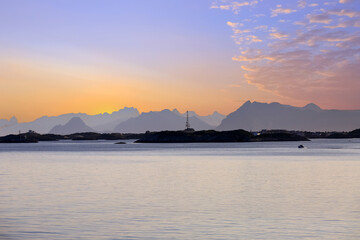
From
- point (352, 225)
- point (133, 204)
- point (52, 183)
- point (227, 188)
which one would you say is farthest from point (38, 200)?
point (352, 225)

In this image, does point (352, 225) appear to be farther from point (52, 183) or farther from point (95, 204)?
point (52, 183)

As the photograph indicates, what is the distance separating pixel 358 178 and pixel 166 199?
26282mm

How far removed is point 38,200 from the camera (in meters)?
34.1

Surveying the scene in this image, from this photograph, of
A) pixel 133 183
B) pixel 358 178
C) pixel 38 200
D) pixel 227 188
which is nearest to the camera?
pixel 38 200

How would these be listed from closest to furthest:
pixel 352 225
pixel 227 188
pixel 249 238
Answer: pixel 249 238, pixel 352 225, pixel 227 188

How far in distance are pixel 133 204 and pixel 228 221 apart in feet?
29.6

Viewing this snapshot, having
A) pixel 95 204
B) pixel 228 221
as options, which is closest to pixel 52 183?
pixel 95 204

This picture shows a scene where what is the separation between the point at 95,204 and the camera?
104 feet

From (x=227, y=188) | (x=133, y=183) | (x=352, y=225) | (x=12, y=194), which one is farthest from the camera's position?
(x=133, y=183)

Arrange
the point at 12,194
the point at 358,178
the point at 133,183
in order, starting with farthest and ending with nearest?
the point at 358,178, the point at 133,183, the point at 12,194

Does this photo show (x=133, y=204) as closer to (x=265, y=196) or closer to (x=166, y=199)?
(x=166, y=199)

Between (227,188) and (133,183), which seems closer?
(227,188)

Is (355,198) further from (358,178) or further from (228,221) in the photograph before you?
(358,178)

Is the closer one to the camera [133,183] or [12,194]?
[12,194]
